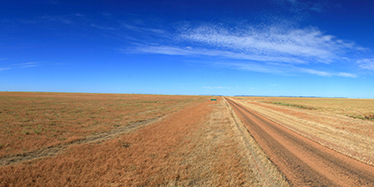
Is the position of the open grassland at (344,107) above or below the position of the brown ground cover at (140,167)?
above

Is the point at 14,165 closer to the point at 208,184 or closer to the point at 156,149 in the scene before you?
the point at 156,149

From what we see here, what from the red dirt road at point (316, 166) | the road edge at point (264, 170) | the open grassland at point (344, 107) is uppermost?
the open grassland at point (344, 107)

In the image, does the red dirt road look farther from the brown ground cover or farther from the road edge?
the brown ground cover

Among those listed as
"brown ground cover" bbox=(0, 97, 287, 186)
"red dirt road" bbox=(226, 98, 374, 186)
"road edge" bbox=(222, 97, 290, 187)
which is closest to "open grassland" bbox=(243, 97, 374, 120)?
"red dirt road" bbox=(226, 98, 374, 186)

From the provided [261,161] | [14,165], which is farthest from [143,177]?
[14,165]

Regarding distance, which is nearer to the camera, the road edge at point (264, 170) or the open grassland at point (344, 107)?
the road edge at point (264, 170)

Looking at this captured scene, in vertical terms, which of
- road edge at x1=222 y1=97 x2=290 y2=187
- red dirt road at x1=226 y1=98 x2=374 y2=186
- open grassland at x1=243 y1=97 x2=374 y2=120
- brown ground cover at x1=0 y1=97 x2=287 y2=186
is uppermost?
open grassland at x1=243 y1=97 x2=374 y2=120

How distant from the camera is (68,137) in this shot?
36.0 feet

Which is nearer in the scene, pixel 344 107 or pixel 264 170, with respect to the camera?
pixel 264 170

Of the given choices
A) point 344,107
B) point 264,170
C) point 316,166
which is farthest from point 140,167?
point 344,107

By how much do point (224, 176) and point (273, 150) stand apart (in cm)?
429

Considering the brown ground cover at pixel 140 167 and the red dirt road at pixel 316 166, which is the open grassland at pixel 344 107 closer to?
the red dirt road at pixel 316 166

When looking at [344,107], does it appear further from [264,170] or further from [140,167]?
[140,167]

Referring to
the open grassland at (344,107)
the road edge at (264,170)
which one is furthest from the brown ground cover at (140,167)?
the open grassland at (344,107)
